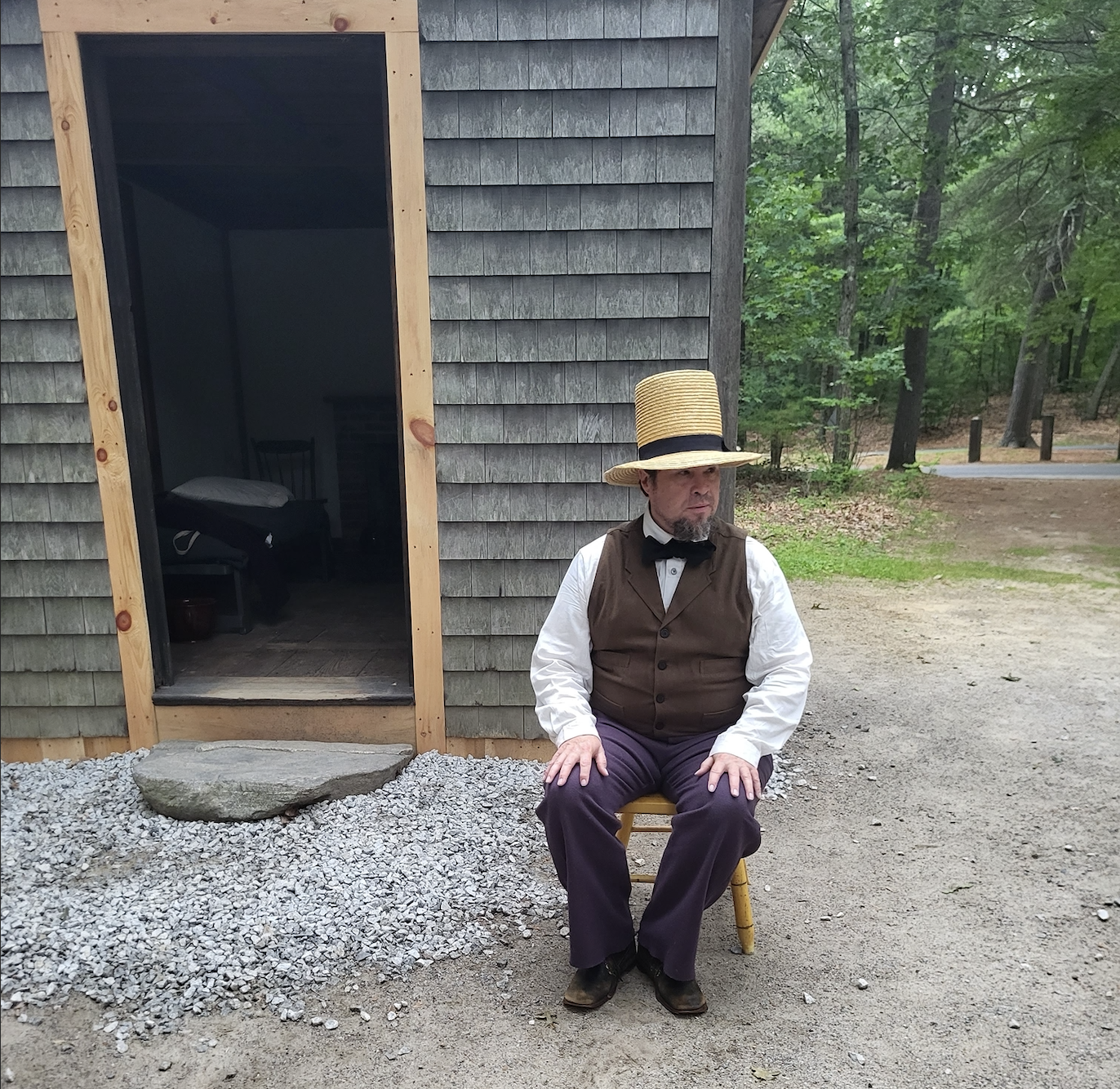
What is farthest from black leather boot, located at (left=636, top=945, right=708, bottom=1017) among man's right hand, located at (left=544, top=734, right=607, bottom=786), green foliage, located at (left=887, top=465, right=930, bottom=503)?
green foliage, located at (left=887, top=465, right=930, bottom=503)

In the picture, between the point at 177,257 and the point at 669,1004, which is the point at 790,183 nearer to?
the point at 177,257

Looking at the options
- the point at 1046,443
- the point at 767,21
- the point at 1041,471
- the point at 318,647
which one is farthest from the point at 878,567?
the point at 1046,443

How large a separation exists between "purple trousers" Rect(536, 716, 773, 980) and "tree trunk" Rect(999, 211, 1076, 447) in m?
13.7

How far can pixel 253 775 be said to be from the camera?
2691 mm

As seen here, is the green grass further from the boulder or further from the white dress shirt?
the white dress shirt

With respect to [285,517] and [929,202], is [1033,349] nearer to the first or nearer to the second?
[929,202]

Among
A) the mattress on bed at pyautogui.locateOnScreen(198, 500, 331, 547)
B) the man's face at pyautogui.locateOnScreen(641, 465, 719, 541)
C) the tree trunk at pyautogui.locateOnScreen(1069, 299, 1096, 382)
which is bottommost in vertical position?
the mattress on bed at pyautogui.locateOnScreen(198, 500, 331, 547)

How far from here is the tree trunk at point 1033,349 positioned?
13.1 meters

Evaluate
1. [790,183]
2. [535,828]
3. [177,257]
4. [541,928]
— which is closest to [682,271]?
[535,828]

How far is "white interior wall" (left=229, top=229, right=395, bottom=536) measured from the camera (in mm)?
6398

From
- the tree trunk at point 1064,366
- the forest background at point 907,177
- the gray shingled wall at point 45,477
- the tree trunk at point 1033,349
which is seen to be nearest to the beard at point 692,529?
the gray shingled wall at point 45,477

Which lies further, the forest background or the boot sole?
the forest background

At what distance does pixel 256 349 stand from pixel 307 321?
47cm

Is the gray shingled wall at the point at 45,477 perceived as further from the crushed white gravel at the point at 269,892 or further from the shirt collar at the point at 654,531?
the shirt collar at the point at 654,531
